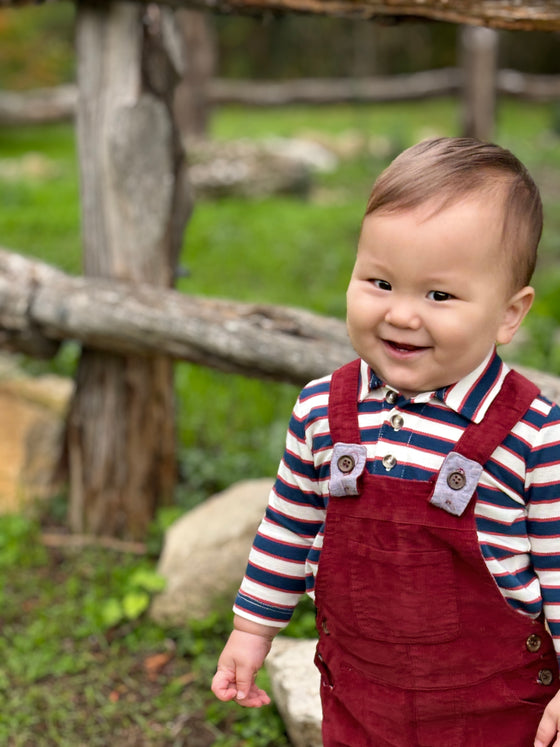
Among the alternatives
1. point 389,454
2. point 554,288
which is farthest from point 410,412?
point 554,288

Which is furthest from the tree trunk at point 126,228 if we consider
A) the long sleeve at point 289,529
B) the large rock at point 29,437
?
the long sleeve at point 289,529

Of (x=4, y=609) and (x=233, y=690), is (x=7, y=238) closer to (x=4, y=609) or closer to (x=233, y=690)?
(x=4, y=609)

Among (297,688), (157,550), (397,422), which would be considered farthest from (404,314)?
(157,550)

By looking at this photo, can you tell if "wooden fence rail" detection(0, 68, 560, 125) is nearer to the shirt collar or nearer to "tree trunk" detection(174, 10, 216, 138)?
"tree trunk" detection(174, 10, 216, 138)

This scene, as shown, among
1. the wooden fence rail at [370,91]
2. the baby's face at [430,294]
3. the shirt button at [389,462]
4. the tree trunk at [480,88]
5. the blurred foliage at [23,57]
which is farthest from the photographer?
the blurred foliage at [23,57]

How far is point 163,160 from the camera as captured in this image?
2.97 meters

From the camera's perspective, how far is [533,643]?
1.53 metres

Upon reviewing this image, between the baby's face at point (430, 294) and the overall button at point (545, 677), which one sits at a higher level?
the baby's face at point (430, 294)

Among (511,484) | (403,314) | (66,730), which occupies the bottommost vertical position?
(66,730)

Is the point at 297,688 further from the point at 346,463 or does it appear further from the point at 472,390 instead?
the point at 472,390

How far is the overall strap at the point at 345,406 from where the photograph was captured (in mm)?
1536

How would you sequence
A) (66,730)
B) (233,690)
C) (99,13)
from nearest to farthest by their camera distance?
1. (233,690)
2. (66,730)
3. (99,13)

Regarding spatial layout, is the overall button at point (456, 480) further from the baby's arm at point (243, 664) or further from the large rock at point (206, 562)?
the large rock at point (206, 562)

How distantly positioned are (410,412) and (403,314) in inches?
7.6
